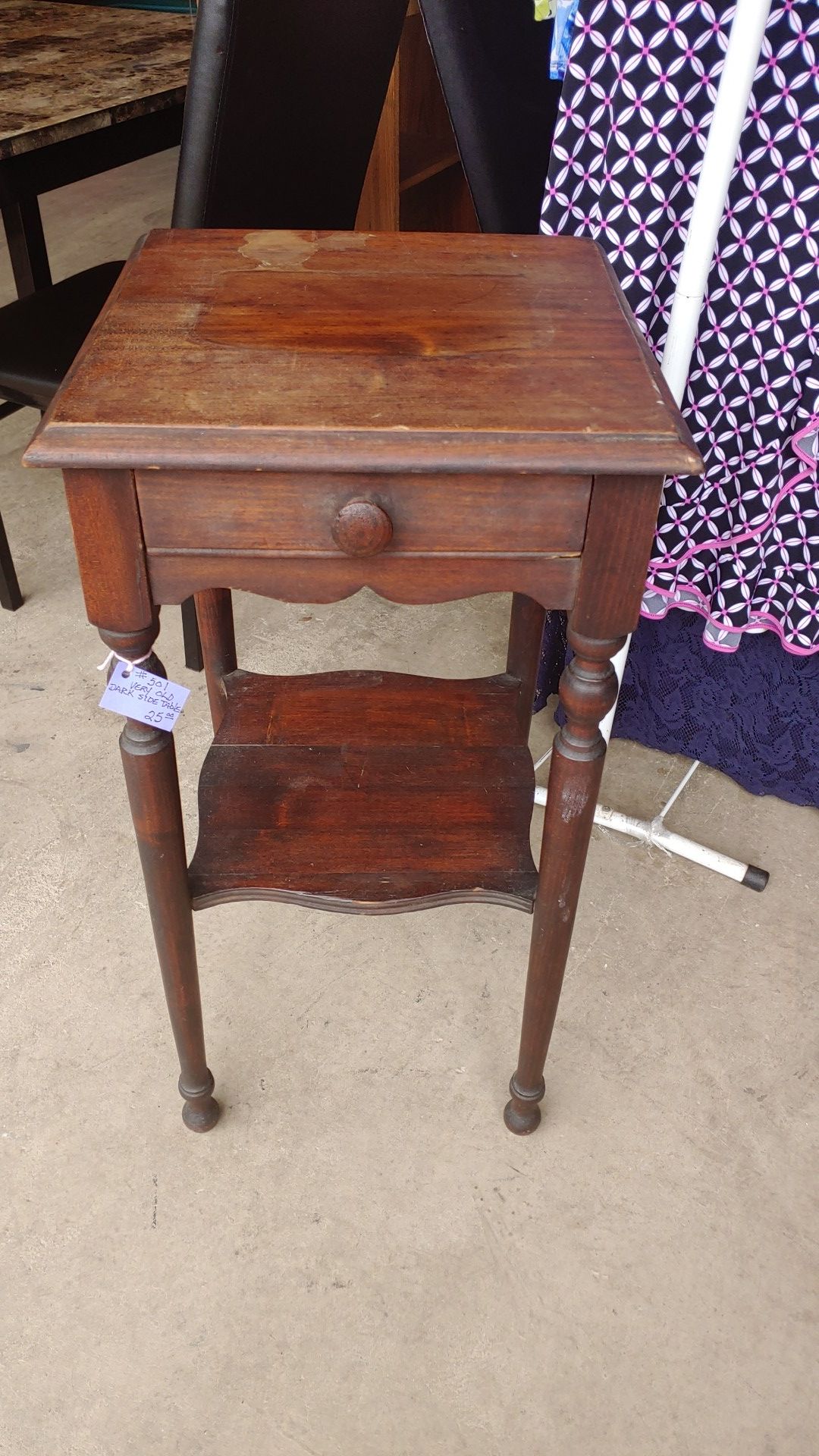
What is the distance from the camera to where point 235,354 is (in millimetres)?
851

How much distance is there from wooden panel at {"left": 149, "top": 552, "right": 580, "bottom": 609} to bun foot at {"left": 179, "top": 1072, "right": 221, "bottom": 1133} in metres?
0.61

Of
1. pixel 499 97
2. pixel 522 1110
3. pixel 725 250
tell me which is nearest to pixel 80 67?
pixel 499 97

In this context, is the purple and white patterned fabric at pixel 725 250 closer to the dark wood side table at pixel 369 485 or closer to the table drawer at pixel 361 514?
the dark wood side table at pixel 369 485

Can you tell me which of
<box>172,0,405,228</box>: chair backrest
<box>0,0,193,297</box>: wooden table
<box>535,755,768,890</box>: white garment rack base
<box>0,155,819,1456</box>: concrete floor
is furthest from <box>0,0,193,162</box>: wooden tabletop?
<box>535,755,768,890</box>: white garment rack base

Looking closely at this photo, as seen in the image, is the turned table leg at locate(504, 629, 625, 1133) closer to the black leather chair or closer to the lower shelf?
the lower shelf

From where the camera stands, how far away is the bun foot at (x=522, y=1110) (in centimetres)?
119

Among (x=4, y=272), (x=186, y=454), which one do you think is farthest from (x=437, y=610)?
(x=4, y=272)

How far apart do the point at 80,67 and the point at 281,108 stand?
42.1 inches

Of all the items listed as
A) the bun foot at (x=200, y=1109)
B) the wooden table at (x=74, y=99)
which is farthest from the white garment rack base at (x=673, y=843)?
the wooden table at (x=74, y=99)

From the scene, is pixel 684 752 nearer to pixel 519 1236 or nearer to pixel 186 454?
pixel 519 1236

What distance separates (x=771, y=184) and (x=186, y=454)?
79 centimetres

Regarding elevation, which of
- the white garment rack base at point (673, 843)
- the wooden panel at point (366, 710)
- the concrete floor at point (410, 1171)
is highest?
the wooden panel at point (366, 710)

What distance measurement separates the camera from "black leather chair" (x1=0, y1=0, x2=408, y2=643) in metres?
1.16

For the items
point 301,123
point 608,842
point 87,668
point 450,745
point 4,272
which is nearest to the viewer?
point 450,745
